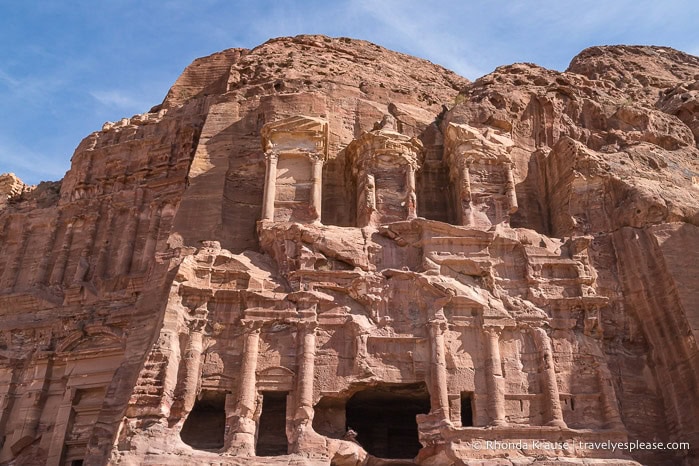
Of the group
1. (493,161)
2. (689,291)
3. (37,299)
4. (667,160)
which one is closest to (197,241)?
(37,299)

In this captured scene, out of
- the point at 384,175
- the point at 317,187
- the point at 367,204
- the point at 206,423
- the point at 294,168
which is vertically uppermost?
the point at 294,168

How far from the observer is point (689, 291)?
60.1 feet

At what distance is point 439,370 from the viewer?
1733cm

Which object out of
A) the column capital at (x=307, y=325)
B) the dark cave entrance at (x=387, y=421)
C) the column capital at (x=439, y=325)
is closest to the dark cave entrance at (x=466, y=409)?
the dark cave entrance at (x=387, y=421)

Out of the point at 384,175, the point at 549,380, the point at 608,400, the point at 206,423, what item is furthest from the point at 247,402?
the point at 608,400

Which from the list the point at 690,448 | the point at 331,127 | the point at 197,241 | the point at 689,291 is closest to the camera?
the point at 690,448

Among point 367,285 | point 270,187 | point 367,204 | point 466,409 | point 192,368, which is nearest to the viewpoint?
point 192,368

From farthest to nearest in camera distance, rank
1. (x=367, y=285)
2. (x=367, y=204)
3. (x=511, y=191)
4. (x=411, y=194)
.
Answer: (x=511, y=191), (x=411, y=194), (x=367, y=204), (x=367, y=285)

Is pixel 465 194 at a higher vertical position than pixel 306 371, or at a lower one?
higher

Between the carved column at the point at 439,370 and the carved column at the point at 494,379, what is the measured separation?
1.12 m

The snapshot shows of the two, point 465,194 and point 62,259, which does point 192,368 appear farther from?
point 62,259

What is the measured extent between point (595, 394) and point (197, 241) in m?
12.5

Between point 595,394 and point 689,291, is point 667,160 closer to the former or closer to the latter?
point 689,291

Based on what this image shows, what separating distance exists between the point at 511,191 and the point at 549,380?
6.54 meters
